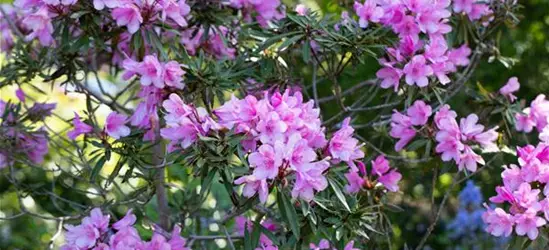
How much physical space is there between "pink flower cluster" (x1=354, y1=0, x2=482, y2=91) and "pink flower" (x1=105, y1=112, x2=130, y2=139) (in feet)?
1.91

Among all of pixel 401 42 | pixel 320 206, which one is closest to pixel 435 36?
pixel 401 42

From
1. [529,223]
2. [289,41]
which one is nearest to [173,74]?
[289,41]

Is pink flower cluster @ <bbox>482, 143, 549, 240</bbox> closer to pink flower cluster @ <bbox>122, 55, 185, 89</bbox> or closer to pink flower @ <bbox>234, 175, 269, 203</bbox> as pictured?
pink flower @ <bbox>234, 175, 269, 203</bbox>

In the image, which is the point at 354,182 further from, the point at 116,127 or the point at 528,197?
the point at 116,127

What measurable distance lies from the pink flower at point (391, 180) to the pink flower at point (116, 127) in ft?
2.09

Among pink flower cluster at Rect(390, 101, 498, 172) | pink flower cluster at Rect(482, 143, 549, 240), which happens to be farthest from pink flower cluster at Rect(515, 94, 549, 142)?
pink flower cluster at Rect(482, 143, 549, 240)

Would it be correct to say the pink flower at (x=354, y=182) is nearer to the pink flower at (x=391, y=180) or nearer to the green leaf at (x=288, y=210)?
the pink flower at (x=391, y=180)

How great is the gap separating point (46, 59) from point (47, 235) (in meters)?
1.32

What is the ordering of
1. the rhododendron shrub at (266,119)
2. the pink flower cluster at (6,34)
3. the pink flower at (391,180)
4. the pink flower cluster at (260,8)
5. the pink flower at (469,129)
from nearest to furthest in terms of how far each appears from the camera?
the rhododendron shrub at (266,119), the pink flower at (469,129), the pink flower at (391,180), the pink flower cluster at (260,8), the pink flower cluster at (6,34)

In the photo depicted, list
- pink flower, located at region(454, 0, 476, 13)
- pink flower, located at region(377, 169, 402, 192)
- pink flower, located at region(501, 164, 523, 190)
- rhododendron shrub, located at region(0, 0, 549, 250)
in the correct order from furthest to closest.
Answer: pink flower, located at region(454, 0, 476, 13) → pink flower, located at region(377, 169, 402, 192) → pink flower, located at region(501, 164, 523, 190) → rhododendron shrub, located at region(0, 0, 549, 250)

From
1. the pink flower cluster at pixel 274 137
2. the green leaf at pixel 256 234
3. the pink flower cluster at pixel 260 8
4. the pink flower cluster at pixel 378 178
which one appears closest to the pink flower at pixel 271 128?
the pink flower cluster at pixel 274 137

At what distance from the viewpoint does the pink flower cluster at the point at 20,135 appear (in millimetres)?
2221

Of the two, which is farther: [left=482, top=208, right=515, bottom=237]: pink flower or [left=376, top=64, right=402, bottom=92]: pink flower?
[left=376, top=64, right=402, bottom=92]: pink flower

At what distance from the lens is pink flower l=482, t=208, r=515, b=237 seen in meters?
1.83
